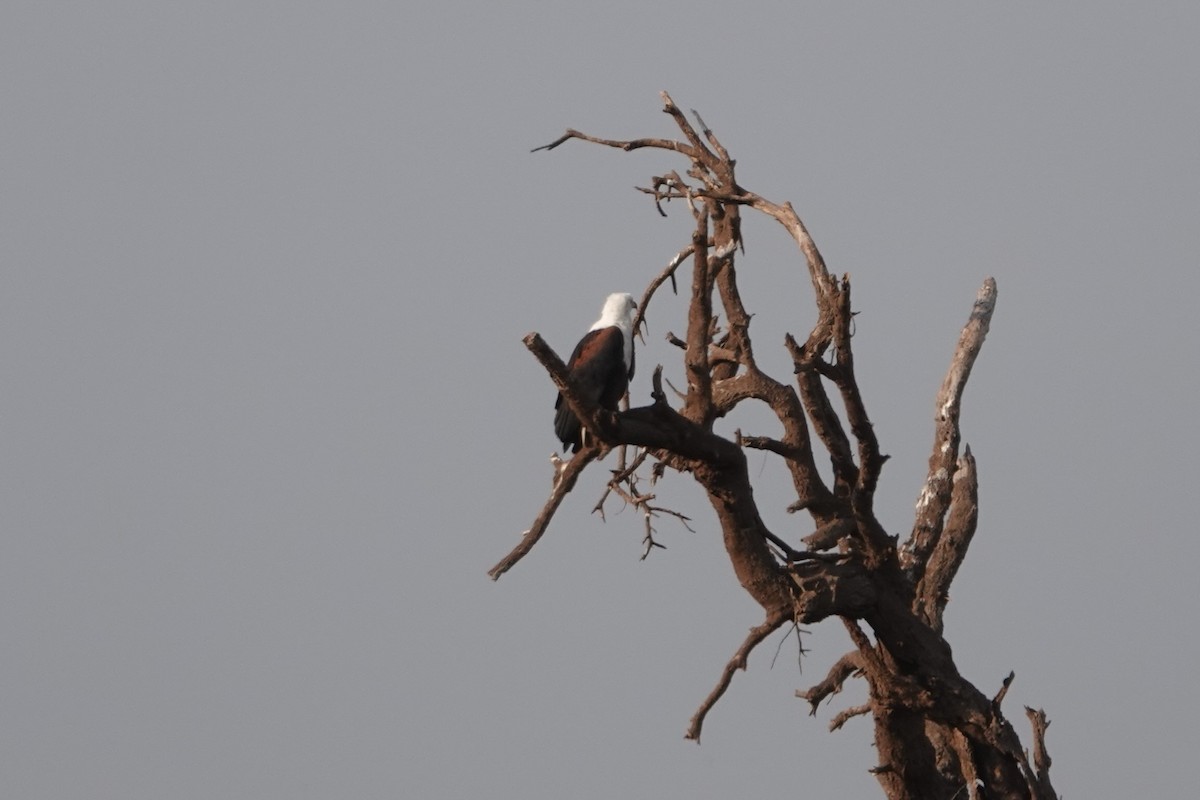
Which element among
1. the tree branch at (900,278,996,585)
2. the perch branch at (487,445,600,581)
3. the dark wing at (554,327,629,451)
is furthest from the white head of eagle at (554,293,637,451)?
the tree branch at (900,278,996,585)

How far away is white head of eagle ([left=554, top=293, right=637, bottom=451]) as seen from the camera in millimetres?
6621

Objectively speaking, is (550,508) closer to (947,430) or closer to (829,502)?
(829,502)

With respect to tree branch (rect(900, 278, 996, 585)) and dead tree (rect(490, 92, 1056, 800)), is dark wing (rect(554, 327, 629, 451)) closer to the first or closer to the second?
dead tree (rect(490, 92, 1056, 800))

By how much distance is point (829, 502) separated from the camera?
22.1 ft

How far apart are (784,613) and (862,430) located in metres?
0.79

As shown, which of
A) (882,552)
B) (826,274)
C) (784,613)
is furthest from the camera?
(826,274)

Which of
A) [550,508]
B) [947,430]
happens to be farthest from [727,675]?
[947,430]

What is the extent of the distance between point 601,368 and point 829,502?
1127mm

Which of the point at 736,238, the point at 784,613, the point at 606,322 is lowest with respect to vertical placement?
the point at 784,613

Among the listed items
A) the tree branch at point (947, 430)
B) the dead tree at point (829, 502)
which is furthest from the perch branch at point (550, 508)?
the tree branch at point (947, 430)

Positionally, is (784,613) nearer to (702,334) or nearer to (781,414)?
(702,334)

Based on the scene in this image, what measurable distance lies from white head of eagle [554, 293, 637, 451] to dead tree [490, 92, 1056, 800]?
289 millimetres

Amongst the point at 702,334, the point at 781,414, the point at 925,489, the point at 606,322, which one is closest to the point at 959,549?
the point at 925,489

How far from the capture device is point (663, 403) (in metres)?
5.32
